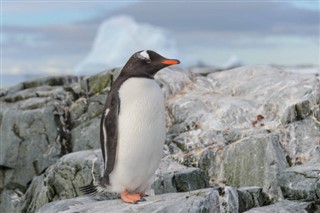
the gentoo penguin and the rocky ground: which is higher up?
the gentoo penguin

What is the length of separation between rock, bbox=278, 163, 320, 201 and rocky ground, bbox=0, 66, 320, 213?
1 centimetres

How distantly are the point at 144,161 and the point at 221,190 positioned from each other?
2.82 ft

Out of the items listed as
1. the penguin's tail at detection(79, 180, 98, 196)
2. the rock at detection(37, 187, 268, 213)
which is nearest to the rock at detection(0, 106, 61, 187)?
the penguin's tail at detection(79, 180, 98, 196)

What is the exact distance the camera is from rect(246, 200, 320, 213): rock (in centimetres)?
582

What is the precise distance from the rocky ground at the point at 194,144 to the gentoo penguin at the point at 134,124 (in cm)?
26

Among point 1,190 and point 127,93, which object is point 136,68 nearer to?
point 127,93

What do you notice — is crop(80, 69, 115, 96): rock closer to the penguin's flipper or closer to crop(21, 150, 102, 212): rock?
crop(21, 150, 102, 212): rock

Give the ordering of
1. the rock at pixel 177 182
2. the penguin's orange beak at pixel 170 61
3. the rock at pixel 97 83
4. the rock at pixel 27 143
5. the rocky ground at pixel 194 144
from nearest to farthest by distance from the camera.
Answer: the penguin's orange beak at pixel 170 61
the rocky ground at pixel 194 144
the rock at pixel 177 182
the rock at pixel 27 143
the rock at pixel 97 83

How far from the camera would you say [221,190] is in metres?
5.65

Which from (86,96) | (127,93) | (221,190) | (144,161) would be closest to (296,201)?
(221,190)

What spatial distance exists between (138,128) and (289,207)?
182 cm

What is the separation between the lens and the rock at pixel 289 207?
19.1 feet

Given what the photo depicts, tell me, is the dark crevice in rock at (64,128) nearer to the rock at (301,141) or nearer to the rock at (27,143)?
the rock at (27,143)

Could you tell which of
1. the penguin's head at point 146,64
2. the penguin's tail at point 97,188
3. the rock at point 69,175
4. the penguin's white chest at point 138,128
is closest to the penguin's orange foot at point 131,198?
the penguin's white chest at point 138,128
